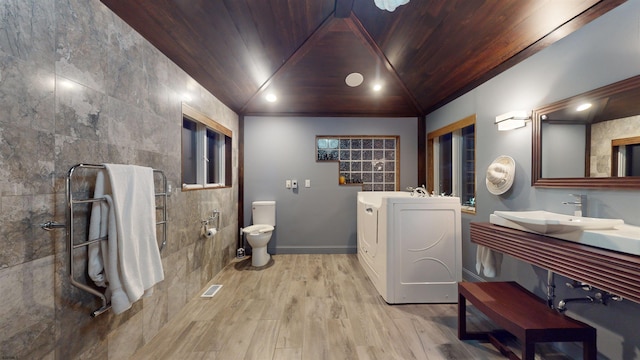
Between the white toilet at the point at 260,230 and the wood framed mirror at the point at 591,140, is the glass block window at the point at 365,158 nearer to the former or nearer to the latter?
the white toilet at the point at 260,230

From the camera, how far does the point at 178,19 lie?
1596mm

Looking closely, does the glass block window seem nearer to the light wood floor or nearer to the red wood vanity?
the light wood floor

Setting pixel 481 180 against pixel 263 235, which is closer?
pixel 481 180

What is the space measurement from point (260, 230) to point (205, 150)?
1193mm

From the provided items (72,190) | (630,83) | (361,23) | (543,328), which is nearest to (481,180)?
(630,83)

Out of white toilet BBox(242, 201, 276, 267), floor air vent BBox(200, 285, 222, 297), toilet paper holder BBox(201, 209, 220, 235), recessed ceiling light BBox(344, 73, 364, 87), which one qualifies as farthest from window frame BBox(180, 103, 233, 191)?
recessed ceiling light BBox(344, 73, 364, 87)

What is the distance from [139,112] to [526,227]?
265cm

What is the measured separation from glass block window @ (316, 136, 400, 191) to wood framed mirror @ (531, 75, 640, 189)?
1921 millimetres

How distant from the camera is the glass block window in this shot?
3.58 m

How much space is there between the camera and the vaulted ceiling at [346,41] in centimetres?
157

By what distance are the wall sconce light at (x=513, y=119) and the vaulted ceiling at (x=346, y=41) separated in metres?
0.46

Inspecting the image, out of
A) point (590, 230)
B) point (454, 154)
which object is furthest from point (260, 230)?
point (590, 230)

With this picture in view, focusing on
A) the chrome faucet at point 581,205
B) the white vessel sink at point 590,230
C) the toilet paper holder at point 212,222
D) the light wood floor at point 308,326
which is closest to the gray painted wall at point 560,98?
the chrome faucet at point 581,205

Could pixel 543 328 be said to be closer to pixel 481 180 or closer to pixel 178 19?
pixel 481 180
